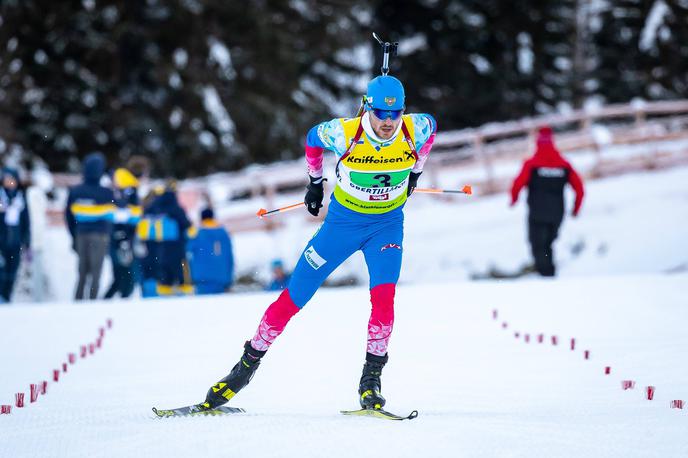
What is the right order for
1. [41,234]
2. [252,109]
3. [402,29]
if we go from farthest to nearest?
[402,29] < [252,109] < [41,234]

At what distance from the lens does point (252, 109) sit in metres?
29.0

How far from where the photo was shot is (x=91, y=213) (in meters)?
13.9

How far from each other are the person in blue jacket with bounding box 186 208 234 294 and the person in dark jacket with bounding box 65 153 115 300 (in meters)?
0.99

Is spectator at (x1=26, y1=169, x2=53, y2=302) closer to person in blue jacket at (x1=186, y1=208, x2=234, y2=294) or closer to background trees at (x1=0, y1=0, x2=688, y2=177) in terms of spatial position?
person in blue jacket at (x1=186, y1=208, x2=234, y2=294)

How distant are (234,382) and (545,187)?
749 cm

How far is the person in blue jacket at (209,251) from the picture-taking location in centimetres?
1405

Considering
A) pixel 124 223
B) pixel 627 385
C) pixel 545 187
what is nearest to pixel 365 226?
pixel 627 385

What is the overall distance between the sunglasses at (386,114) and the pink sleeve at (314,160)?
47 centimetres

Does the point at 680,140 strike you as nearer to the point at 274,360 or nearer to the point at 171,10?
the point at 171,10

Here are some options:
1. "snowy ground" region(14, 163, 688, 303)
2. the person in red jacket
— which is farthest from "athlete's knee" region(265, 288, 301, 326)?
"snowy ground" region(14, 163, 688, 303)

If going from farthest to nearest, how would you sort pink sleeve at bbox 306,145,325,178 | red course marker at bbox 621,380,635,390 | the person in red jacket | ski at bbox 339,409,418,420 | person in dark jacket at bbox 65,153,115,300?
person in dark jacket at bbox 65,153,115,300
the person in red jacket
red course marker at bbox 621,380,635,390
pink sleeve at bbox 306,145,325,178
ski at bbox 339,409,418,420

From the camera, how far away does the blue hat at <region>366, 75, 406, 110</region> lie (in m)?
6.79

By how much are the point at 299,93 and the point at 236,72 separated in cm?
223

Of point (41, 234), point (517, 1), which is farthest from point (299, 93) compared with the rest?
point (41, 234)
